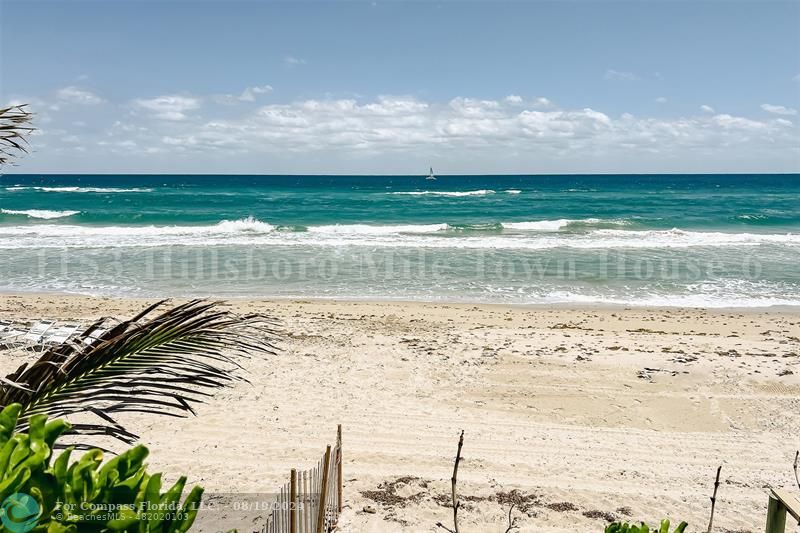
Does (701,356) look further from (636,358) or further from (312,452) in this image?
A: (312,452)

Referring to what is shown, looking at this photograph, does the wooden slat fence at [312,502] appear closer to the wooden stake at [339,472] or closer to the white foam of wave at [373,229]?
the wooden stake at [339,472]

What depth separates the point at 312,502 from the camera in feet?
14.3

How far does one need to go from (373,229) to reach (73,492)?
2880 centimetres

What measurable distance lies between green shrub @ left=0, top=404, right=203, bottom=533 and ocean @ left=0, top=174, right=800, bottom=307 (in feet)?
44.3

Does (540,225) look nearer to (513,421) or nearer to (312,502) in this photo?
(513,421)

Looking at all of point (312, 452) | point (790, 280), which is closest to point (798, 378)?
point (312, 452)

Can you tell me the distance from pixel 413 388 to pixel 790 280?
46.9 ft

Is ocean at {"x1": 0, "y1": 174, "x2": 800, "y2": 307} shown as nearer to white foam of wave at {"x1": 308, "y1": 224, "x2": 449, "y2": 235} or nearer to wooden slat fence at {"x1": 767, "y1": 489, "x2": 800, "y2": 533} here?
white foam of wave at {"x1": 308, "y1": 224, "x2": 449, "y2": 235}

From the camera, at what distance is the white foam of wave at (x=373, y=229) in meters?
28.9

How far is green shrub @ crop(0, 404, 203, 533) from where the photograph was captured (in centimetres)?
141

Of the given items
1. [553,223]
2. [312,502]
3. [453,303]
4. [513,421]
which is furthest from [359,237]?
[312,502]

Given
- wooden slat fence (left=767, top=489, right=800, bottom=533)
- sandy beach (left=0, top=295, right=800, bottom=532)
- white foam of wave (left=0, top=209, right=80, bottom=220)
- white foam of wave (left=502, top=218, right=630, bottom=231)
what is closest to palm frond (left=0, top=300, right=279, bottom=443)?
wooden slat fence (left=767, top=489, right=800, bottom=533)

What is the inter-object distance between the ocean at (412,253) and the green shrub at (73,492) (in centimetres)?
1349

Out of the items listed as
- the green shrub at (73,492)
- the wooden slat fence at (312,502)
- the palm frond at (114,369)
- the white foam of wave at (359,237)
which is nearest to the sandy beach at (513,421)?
the wooden slat fence at (312,502)
